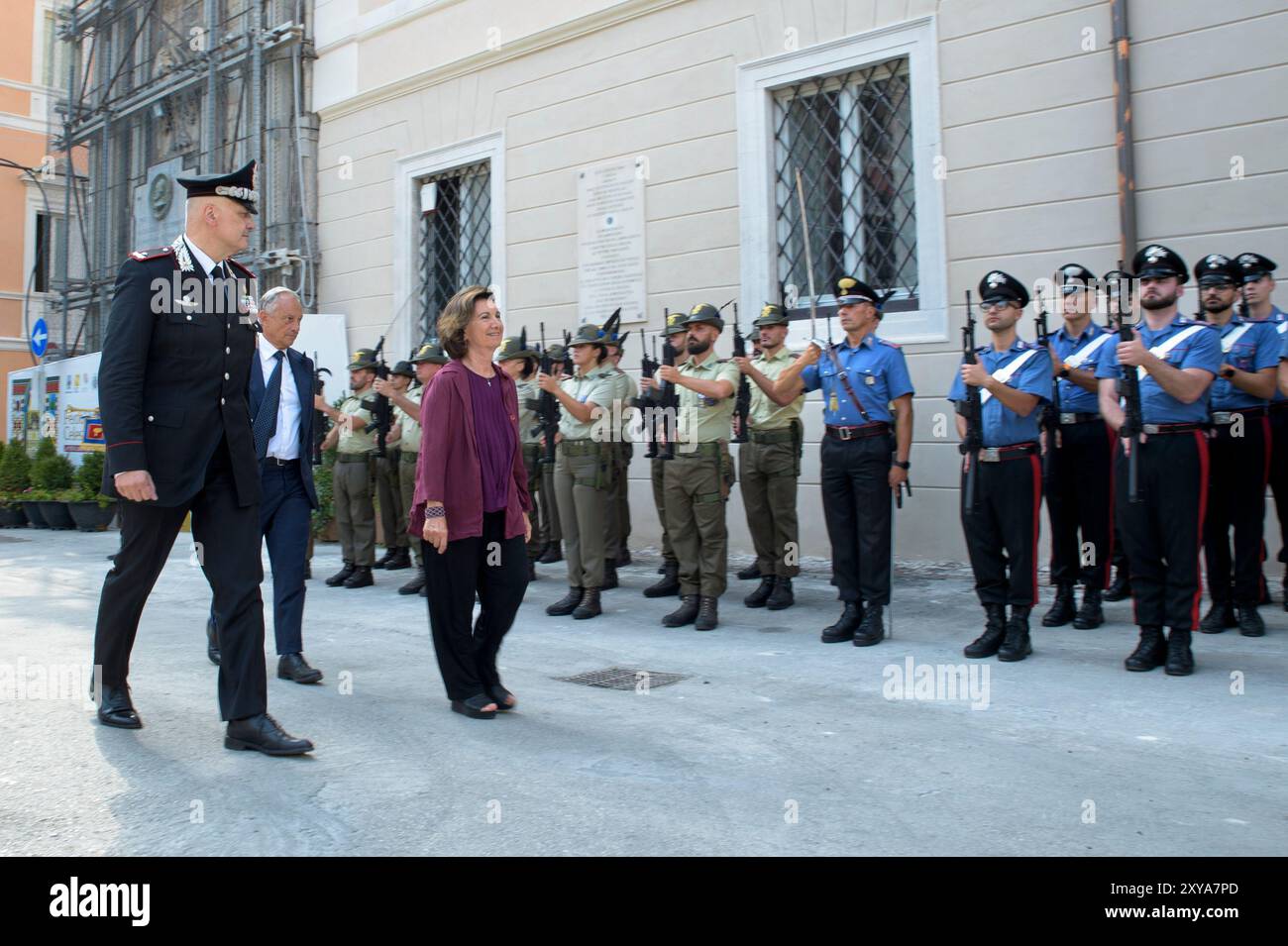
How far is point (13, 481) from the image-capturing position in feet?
52.3

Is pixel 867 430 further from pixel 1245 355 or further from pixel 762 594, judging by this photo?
pixel 1245 355

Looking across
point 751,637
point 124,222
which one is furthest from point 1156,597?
point 124,222

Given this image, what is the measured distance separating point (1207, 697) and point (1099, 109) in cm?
500

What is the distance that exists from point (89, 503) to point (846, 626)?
39.4 feet

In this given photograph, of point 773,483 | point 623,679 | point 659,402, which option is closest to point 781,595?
point 773,483

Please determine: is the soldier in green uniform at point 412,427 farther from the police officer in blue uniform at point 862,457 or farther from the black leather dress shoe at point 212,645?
the police officer in blue uniform at point 862,457

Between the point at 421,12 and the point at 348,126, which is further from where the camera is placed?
the point at 348,126

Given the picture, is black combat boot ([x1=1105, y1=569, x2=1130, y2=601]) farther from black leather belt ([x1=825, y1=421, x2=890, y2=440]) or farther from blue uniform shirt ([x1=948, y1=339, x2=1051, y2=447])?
black leather belt ([x1=825, y1=421, x2=890, y2=440])

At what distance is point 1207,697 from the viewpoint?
4949 millimetres

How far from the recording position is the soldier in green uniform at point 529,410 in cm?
898

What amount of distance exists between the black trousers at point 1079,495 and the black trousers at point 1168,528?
1.26 meters

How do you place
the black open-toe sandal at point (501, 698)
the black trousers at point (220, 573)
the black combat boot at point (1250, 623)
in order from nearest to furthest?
the black trousers at point (220, 573) → the black open-toe sandal at point (501, 698) → the black combat boot at point (1250, 623)

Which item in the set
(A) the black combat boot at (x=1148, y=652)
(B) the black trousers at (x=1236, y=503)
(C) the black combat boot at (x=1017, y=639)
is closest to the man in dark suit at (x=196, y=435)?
(C) the black combat boot at (x=1017, y=639)
